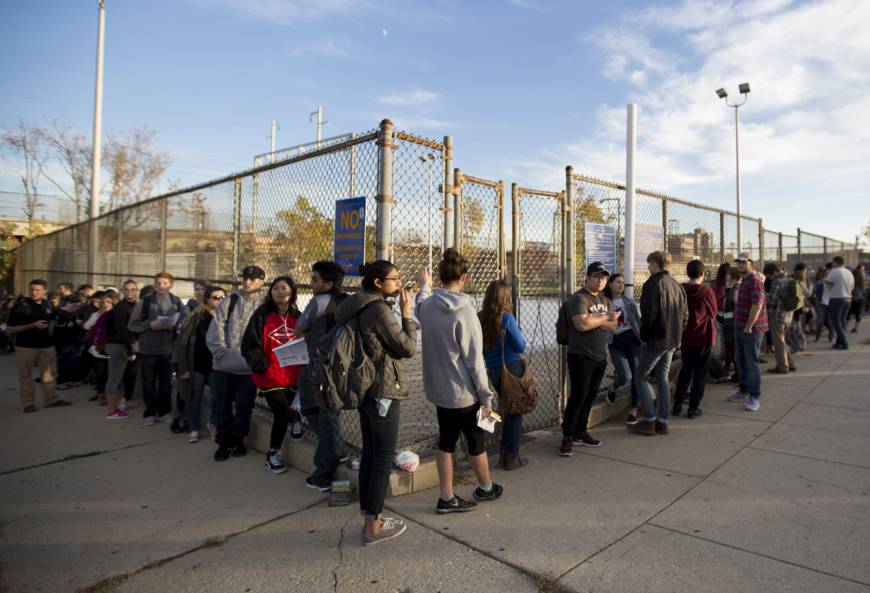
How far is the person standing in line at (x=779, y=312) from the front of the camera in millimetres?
8031

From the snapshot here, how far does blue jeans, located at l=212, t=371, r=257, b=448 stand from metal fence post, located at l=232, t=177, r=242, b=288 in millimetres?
1552

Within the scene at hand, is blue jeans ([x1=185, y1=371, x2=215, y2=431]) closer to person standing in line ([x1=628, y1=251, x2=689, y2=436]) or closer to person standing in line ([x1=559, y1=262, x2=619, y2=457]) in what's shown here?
person standing in line ([x1=559, y1=262, x2=619, y2=457])

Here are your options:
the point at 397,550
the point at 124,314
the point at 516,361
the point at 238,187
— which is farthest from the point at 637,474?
the point at 124,314

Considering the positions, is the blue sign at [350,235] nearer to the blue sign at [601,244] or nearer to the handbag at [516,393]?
the handbag at [516,393]

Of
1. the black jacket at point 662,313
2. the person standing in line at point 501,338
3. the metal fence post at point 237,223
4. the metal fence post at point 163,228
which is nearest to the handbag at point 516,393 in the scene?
the person standing in line at point 501,338

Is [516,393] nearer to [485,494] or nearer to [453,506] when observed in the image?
[485,494]

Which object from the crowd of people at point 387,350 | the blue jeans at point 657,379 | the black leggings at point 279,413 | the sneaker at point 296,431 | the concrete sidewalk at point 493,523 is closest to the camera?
the concrete sidewalk at point 493,523

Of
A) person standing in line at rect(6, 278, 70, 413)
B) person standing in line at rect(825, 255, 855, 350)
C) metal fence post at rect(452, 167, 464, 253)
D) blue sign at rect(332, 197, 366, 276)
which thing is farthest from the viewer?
person standing in line at rect(825, 255, 855, 350)

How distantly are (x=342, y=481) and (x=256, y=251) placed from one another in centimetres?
311

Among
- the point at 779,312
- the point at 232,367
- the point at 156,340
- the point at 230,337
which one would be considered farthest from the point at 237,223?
the point at 779,312

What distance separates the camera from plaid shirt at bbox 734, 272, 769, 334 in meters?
6.08

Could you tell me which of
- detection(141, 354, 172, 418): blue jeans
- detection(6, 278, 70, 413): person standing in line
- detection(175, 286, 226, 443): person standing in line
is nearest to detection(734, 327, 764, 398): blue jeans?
detection(175, 286, 226, 443): person standing in line

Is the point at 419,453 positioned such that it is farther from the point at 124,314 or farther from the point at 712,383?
the point at 712,383

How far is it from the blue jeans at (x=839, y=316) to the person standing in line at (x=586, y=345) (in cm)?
832
